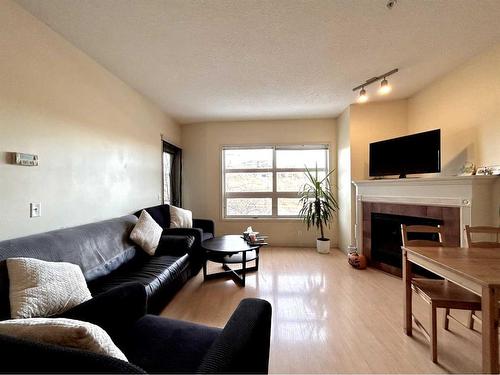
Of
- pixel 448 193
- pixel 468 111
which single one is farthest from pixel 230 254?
pixel 468 111

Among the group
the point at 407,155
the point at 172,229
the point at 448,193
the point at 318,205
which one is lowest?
the point at 172,229

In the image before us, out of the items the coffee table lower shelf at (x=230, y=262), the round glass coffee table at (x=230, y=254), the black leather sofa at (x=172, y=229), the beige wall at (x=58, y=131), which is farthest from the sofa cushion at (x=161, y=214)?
the coffee table lower shelf at (x=230, y=262)

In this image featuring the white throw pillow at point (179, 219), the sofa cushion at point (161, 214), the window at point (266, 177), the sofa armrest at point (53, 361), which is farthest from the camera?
the window at point (266, 177)

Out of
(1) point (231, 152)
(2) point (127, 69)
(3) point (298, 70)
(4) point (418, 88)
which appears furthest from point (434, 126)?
(2) point (127, 69)

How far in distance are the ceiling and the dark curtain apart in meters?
1.53

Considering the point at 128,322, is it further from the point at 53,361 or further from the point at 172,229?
→ the point at 172,229

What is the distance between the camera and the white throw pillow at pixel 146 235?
243 centimetres

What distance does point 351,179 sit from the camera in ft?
12.0

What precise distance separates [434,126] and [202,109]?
11.5 feet

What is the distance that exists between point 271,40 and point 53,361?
95.7 inches

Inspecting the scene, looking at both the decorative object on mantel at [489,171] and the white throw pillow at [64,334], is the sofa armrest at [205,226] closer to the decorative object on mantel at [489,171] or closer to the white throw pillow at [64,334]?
the white throw pillow at [64,334]

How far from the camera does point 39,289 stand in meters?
1.22

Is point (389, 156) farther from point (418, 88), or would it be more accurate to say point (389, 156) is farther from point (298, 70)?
point (298, 70)

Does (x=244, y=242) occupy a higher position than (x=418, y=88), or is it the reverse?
(x=418, y=88)
